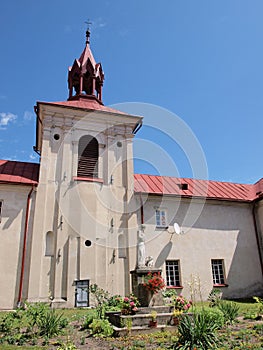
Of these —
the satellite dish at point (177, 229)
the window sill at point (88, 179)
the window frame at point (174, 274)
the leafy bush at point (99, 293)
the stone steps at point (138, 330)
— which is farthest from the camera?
the satellite dish at point (177, 229)

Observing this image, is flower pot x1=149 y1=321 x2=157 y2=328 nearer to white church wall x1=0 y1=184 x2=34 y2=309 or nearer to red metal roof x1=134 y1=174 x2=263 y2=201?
white church wall x1=0 y1=184 x2=34 y2=309

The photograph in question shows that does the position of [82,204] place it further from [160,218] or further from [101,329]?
[101,329]

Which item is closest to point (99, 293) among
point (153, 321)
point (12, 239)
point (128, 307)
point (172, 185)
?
point (12, 239)

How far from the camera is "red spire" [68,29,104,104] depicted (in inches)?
843

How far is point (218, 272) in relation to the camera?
19.1 m

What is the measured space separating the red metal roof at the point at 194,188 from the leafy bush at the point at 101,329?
398 inches

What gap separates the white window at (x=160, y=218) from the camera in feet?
61.2

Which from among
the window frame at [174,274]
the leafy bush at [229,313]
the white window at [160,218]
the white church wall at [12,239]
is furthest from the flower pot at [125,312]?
the white window at [160,218]

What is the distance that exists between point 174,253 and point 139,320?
914cm

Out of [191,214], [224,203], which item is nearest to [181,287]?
[191,214]

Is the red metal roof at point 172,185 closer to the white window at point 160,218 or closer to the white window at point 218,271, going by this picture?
the white window at point 160,218

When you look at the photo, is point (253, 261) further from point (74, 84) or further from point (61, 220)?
point (74, 84)

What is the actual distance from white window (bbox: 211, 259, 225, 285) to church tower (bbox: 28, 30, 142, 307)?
5.68m

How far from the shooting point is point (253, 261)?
19.8 metres
